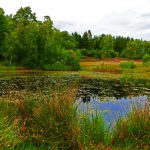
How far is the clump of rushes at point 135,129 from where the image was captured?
7633 millimetres

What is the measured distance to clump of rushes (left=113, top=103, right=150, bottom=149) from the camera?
763cm

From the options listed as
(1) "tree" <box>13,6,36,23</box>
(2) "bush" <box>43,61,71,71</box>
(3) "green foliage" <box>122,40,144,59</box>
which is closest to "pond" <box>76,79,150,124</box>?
(2) "bush" <box>43,61,71,71</box>

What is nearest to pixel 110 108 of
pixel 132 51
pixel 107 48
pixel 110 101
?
pixel 110 101

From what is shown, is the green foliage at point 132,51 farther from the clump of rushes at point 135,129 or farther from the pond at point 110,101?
the clump of rushes at point 135,129

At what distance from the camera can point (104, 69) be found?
61.6m

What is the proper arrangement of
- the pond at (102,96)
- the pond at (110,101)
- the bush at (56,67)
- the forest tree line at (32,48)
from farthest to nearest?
the bush at (56,67)
the forest tree line at (32,48)
the pond at (102,96)
the pond at (110,101)

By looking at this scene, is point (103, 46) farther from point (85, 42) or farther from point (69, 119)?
point (69, 119)

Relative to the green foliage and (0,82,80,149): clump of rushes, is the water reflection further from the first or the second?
the green foliage

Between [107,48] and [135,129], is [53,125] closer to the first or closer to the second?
[135,129]

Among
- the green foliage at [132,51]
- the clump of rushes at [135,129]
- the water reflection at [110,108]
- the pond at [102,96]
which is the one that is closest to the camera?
the clump of rushes at [135,129]

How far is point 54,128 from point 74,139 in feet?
1.82

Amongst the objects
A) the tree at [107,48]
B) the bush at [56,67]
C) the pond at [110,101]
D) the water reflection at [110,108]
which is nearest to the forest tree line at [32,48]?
the bush at [56,67]

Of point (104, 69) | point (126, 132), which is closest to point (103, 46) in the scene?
point (104, 69)

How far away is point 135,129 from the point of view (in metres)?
7.79
